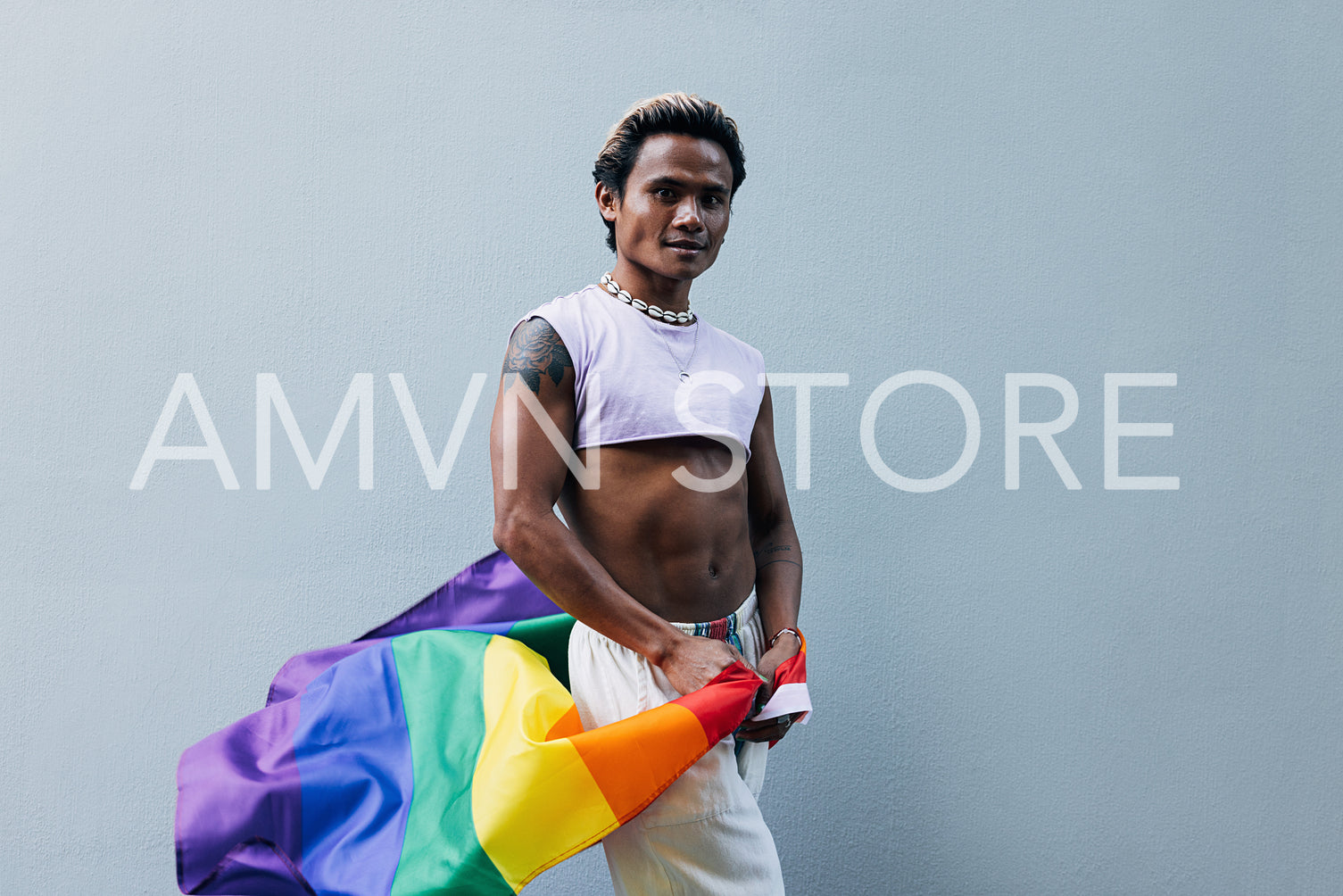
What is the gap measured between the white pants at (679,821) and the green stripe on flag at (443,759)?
0.15 m

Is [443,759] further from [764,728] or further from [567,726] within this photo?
[764,728]

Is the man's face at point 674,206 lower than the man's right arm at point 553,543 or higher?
higher

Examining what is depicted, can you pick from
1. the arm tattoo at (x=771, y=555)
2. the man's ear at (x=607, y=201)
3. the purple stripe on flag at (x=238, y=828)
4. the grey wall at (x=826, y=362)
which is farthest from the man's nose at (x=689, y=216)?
the purple stripe on flag at (x=238, y=828)

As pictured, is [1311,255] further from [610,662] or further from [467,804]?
[467,804]

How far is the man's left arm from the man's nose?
29 centimetres

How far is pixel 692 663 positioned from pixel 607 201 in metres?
0.62

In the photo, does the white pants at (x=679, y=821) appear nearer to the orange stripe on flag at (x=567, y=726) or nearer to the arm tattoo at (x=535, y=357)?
the orange stripe on flag at (x=567, y=726)

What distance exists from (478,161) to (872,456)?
911 mm

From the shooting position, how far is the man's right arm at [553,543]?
1087 mm

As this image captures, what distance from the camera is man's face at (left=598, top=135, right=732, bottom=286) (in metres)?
1.20

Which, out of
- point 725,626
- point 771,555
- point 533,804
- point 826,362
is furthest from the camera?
point 826,362

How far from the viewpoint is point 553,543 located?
1.08 m

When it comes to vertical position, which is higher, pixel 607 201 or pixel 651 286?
pixel 607 201

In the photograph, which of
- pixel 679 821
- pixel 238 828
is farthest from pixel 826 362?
pixel 238 828
